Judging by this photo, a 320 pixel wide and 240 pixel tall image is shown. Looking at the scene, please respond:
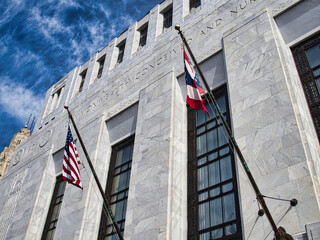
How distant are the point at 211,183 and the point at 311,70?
17.2 feet

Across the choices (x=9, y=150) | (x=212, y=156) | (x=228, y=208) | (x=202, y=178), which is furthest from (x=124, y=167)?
(x=9, y=150)

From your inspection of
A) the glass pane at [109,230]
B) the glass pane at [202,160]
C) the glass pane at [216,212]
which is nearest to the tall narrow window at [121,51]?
the glass pane at [109,230]

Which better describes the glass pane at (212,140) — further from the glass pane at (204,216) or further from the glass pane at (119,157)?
the glass pane at (119,157)

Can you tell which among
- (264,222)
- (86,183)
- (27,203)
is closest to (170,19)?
(86,183)

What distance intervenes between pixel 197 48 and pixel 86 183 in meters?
7.92

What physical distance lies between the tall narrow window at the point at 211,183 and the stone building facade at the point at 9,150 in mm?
93445

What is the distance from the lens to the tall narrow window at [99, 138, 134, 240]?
50.3 feet

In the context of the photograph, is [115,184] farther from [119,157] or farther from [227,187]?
[227,187]

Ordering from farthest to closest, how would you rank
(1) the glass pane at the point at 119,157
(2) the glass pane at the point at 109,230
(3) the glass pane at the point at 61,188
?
(3) the glass pane at the point at 61,188 → (1) the glass pane at the point at 119,157 → (2) the glass pane at the point at 109,230

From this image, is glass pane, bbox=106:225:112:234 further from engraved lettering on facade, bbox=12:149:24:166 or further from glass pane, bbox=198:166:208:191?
engraved lettering on facade, bbox=12:149:24:166

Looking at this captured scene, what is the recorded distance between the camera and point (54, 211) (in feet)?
62.7

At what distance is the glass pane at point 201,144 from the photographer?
14244 mm

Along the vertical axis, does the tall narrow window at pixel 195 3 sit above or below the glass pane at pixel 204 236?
above

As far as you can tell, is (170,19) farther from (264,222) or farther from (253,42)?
(264,222)
